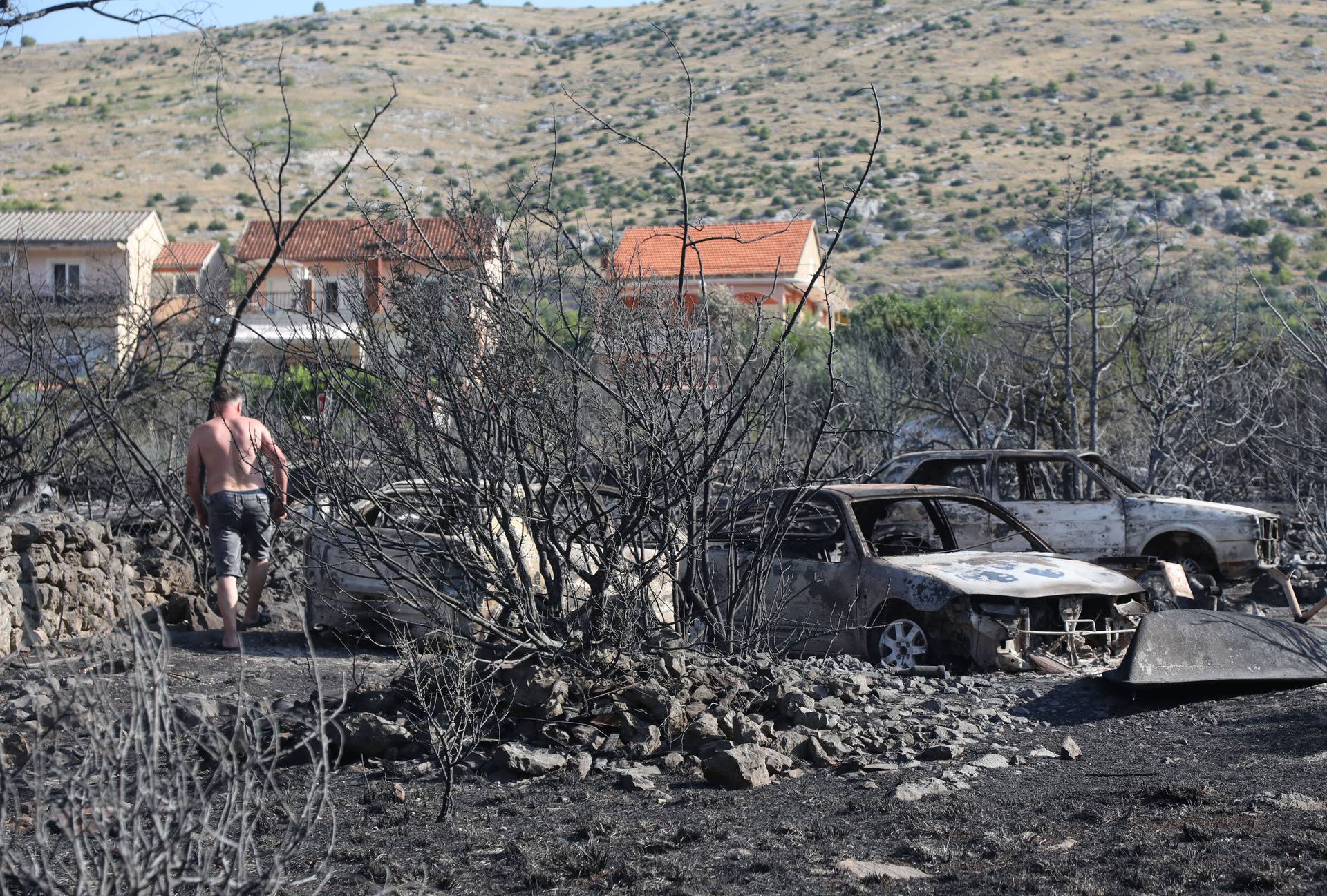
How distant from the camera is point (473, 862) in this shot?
4.49 metres

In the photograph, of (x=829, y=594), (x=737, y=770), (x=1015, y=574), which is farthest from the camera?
(x=829, y=594)

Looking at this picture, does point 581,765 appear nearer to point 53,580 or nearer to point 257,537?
point 257,537

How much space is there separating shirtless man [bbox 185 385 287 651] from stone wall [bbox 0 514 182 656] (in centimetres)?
58

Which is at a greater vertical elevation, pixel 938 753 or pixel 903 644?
pixel 938 753

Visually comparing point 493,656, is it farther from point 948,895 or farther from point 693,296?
point 693,296

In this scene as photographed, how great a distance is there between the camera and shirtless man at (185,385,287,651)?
28.0 ft

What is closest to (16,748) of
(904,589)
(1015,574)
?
(904,589)

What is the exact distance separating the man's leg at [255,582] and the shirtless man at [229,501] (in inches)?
2.5

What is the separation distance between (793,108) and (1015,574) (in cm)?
7758

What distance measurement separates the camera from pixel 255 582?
9.17m

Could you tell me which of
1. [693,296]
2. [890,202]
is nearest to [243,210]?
[890,202]

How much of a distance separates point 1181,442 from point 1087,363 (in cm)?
351

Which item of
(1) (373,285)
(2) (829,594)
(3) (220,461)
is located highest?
(1) (373,285)

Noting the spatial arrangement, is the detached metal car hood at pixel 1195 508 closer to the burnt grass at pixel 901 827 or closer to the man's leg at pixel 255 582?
the burnt grass at pixel 901 827
